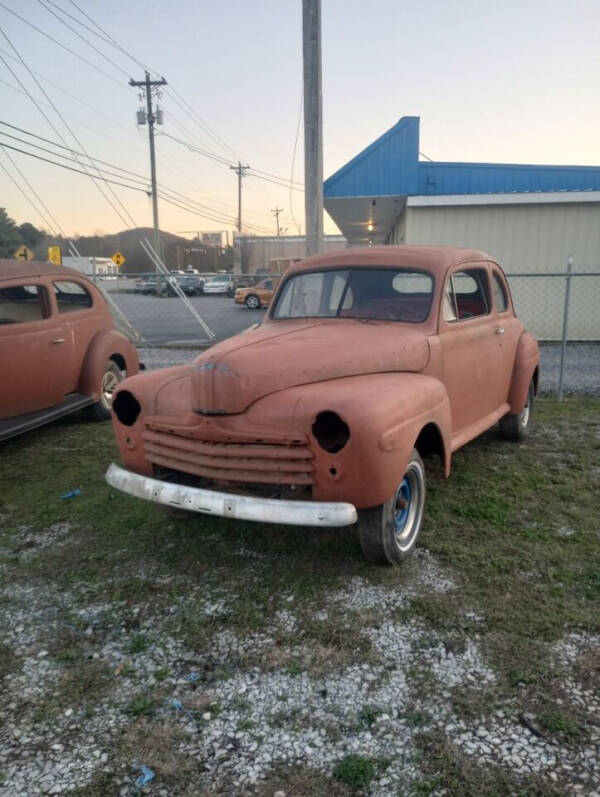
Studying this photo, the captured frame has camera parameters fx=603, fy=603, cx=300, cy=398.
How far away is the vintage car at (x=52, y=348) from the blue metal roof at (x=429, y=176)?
7.48 meters

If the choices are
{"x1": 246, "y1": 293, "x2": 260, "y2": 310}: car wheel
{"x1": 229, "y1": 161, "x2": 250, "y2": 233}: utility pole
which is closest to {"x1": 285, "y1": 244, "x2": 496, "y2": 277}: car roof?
{"x1": 246, "y1": 293, "x2": 260, "y2": 310}: car wheel

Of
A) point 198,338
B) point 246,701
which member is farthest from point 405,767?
point 198,338

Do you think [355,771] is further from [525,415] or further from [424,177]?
[424,177]

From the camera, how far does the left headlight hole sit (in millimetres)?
3087

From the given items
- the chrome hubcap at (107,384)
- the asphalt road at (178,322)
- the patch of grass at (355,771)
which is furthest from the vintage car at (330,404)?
the asphalt road at (178,322)

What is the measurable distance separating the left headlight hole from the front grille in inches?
3.9

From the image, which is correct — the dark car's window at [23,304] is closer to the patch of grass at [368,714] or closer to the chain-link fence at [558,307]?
the patch of grass at [368,714]

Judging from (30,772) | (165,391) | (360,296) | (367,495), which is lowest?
(30,772)

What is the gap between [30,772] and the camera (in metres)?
2.17

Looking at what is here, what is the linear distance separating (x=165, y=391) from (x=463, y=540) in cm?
215

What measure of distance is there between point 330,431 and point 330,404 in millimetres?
188

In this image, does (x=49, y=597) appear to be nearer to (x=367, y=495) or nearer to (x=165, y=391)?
(x=165, y=391)

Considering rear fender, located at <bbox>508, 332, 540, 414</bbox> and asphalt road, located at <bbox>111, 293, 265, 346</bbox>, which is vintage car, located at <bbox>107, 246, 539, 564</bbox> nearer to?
rear fender, located at <bbox>508, 332, 540, 414</bbox>

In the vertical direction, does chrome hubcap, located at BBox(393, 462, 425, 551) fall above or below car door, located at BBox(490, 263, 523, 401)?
below
